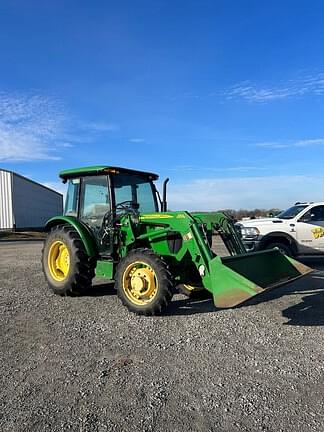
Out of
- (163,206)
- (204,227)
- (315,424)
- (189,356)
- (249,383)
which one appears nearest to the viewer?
(315,424)

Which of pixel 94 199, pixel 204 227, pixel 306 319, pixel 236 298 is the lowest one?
pixel 306 319

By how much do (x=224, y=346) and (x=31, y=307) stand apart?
3.61m

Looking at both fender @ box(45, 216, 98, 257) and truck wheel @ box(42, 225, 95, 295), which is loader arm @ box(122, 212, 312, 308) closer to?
fender @ box(45, 216, 98, 257)

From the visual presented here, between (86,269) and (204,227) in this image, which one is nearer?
(204,227)

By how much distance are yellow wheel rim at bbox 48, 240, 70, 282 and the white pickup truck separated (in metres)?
5.60

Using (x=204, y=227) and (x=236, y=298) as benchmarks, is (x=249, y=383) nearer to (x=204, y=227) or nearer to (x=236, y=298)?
(x=236, y=298)

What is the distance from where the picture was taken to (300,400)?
3922 millimetres

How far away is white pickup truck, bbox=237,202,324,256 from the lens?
1238 cm

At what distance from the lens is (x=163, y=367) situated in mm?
4742

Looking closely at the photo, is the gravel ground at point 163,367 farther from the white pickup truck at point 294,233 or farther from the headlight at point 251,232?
the headlight at point 251,232

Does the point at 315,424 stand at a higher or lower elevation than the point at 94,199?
lower

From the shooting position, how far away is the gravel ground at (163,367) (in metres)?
3.63

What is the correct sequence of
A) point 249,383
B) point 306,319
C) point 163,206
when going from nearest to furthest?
point 249,383 < point 306,319 < point 163,206

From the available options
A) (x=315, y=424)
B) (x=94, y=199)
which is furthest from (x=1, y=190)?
(x=315, y=424)
